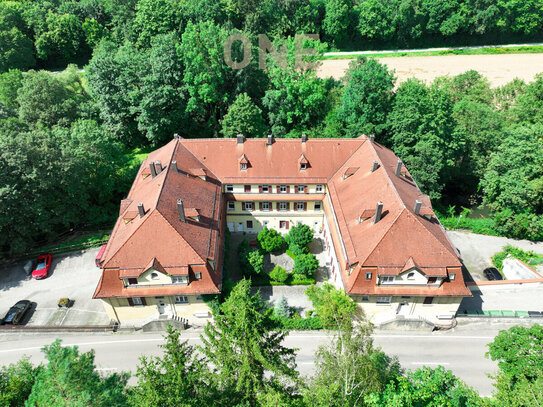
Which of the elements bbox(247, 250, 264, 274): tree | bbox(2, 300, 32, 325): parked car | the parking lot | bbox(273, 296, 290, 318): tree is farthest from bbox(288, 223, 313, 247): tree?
bbox(2, 300, 32, 325): parked car

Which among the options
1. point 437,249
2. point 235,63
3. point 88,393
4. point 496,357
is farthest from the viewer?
point 235,63

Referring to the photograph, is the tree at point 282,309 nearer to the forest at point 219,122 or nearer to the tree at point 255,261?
the tree at point 255,261

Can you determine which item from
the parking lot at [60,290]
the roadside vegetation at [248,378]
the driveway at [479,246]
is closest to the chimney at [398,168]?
the driveway at [479,246]

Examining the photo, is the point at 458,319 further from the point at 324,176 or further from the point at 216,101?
the point at 216,101

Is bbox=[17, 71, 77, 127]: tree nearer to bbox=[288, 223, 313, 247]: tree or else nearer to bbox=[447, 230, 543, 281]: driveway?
bbox=[288, 223, 313, 247]: tree

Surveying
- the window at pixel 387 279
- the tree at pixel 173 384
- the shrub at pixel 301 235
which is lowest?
the shrub at pixel 301 235

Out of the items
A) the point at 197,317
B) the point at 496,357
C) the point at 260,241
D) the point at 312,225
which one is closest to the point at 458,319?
the point at 496,357
